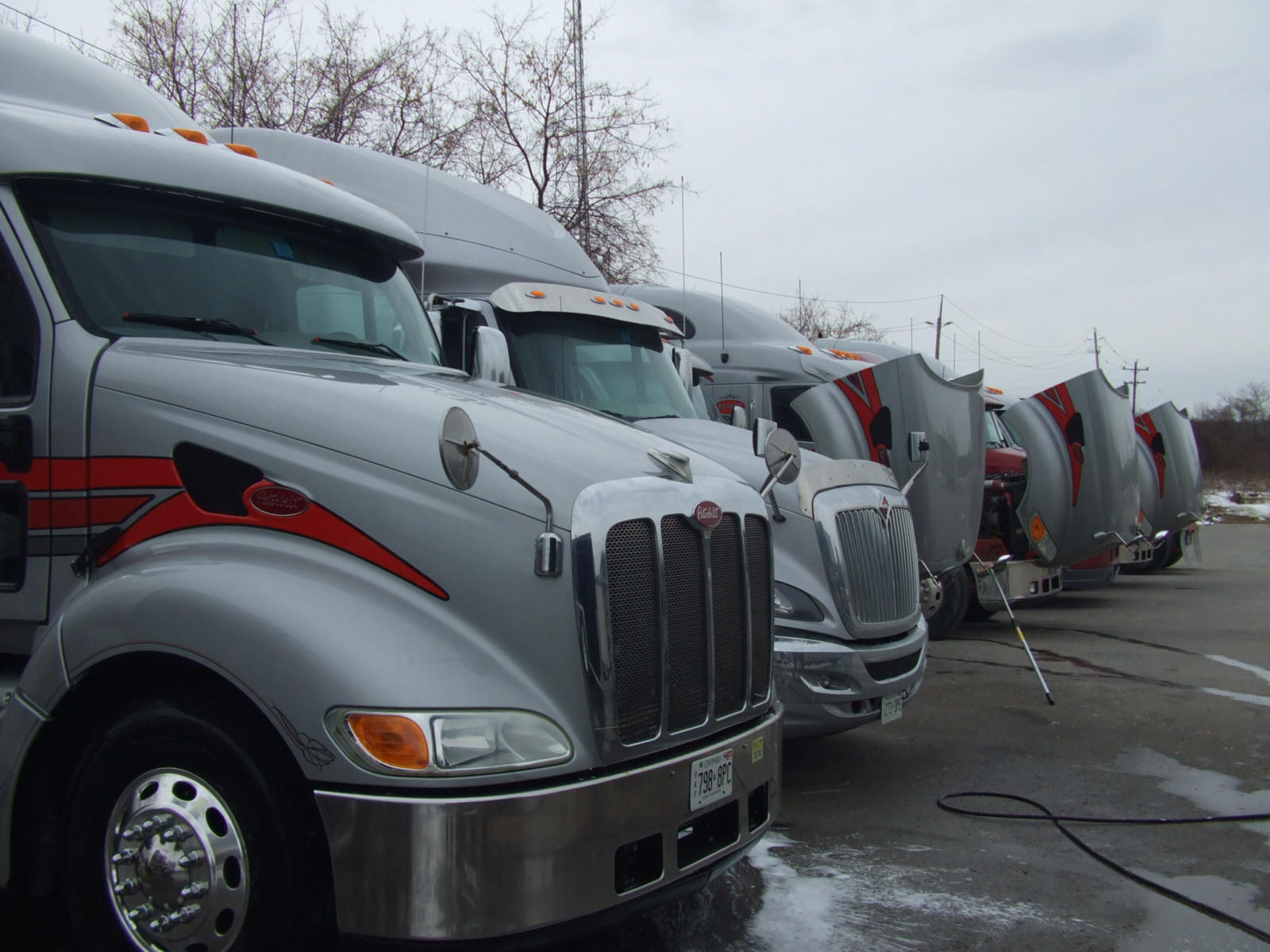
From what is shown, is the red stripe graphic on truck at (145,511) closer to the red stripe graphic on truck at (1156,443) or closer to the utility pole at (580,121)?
the red stripe graphic on truck at (1156,443)

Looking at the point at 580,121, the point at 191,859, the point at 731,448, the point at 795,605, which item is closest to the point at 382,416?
the point at 191,859

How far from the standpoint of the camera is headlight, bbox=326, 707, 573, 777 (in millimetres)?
2889

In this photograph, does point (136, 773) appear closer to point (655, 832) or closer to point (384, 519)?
point (384, 519)

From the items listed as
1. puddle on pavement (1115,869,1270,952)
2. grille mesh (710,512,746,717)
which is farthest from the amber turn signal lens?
puddle on pavement (1115,869,1270,952)

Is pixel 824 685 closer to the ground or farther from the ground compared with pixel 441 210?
closer to the ground

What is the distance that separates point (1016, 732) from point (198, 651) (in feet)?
18.5

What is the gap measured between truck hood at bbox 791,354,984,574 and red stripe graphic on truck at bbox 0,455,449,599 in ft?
21.3

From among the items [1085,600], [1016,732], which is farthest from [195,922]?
[1085,600]

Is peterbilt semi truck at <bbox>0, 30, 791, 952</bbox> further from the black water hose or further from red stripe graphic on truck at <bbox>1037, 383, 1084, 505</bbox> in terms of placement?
red stripe graphic on truck at <bbox>1037, 383, 1084, 505</bbox>

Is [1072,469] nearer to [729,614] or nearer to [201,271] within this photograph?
[729,614]

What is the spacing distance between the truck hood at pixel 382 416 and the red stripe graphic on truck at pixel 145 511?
152mm

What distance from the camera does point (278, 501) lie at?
325 centimetres

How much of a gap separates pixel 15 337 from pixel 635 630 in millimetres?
2257

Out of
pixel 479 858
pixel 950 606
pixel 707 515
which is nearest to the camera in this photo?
pixel 479 858
